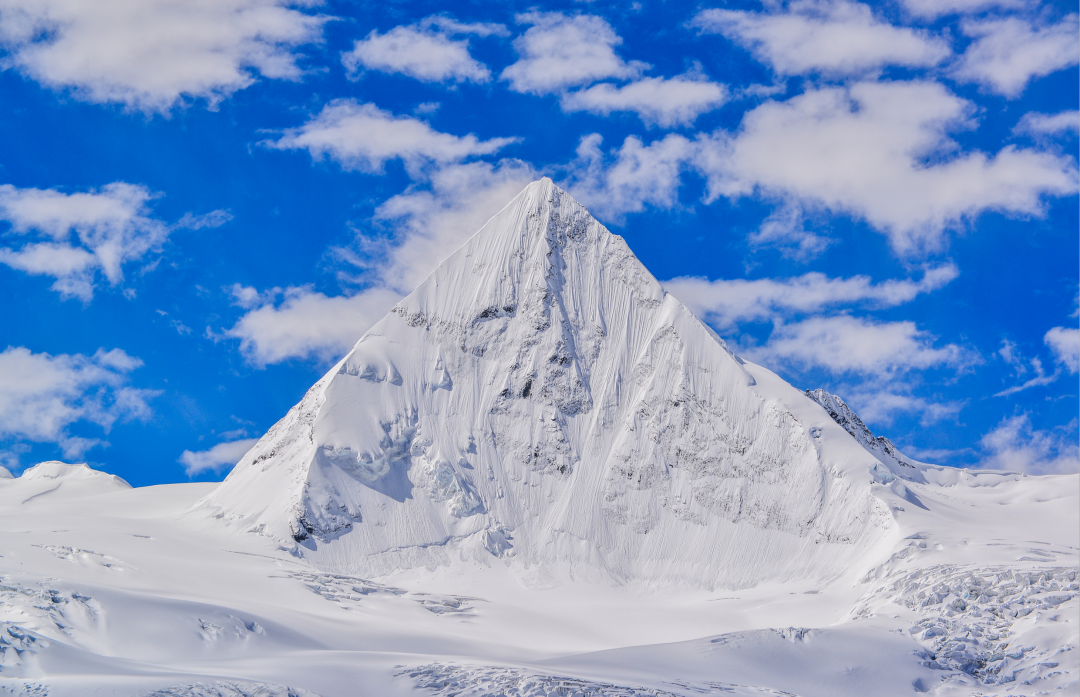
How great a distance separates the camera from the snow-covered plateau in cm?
7806

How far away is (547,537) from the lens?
5310 inches

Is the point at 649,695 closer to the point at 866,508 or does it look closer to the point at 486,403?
the point at 866,508

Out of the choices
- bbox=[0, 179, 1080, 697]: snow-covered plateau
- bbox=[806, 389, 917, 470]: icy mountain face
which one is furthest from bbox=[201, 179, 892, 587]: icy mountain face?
bbox=[806, 389, 917, 470]: icy mountain face

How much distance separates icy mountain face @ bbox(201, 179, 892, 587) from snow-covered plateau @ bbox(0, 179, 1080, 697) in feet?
1.31

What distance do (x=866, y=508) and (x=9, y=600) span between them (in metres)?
101

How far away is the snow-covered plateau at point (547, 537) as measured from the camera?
78062 mm

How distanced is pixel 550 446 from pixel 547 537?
Answer: 17.5 meters

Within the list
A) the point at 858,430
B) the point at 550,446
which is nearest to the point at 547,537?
the point at 550,446

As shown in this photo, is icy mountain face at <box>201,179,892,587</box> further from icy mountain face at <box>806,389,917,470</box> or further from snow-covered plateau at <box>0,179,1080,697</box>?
icy mountain face at <box>806,389,917,470</box>

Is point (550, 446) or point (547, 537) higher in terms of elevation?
point (550, 446)

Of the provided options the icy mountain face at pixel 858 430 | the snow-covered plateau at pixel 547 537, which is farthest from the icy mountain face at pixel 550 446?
the icy mountain face at pixel 858 430

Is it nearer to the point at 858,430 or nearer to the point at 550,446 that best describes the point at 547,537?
the point at 550,446

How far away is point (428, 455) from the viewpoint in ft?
469

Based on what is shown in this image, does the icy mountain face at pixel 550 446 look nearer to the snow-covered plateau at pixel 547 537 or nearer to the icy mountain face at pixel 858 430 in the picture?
the snow-covered plateau at pixel 547 537
